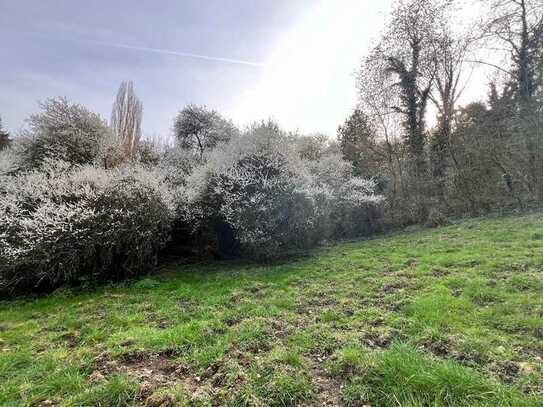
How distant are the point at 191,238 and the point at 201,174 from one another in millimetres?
2081

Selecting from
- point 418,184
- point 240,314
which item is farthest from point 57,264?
point 418,184

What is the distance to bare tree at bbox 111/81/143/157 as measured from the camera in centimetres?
1739

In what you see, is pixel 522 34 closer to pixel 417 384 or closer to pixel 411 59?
pixel 411 59

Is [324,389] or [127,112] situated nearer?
[324,389]

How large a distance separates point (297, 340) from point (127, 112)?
62.2 ft

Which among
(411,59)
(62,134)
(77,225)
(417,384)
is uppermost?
(411,59)

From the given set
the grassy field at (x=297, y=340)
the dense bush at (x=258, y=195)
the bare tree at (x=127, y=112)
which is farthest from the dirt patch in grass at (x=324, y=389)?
the bare tree at (x=127, y=112)

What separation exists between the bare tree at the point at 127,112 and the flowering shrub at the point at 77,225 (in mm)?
11358

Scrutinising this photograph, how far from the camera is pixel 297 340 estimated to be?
3139 mm

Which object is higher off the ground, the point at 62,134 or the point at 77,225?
the point at 62,134

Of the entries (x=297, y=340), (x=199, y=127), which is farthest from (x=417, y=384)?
(x=199, y=127)

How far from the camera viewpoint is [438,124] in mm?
16234

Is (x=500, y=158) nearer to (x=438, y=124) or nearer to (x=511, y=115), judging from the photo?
(x=511, y=115)

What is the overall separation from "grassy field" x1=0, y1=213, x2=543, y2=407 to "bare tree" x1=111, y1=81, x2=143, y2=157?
13953 millimetres
